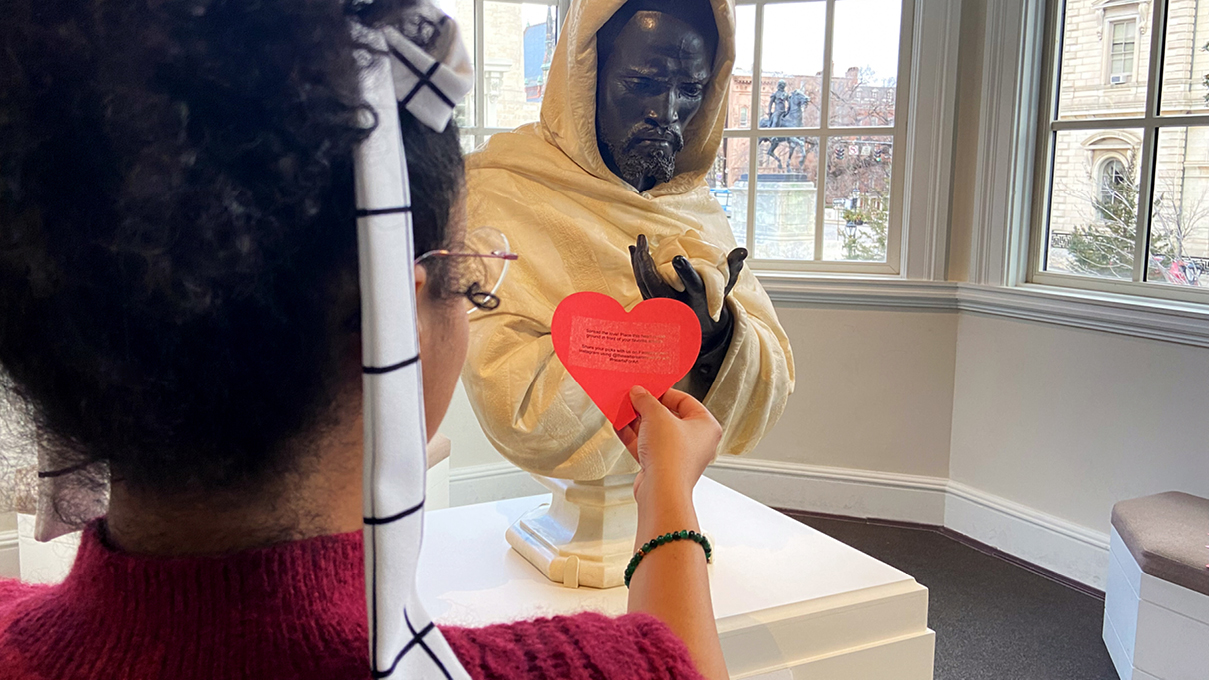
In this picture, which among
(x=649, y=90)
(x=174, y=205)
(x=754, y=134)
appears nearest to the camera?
(x=174, y=205)

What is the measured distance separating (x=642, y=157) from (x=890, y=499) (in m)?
2.02

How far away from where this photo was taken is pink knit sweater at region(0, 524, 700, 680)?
539 mm

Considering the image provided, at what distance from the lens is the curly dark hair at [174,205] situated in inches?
18.4

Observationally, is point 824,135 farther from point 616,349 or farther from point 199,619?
point 199,619

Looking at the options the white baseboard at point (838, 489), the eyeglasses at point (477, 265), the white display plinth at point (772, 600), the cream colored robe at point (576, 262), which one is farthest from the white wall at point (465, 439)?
the eyeglasses at point (477, 265)

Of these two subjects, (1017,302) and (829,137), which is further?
(829,137)

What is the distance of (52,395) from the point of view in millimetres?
533

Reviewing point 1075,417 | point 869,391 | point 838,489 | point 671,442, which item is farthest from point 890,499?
point 671,442

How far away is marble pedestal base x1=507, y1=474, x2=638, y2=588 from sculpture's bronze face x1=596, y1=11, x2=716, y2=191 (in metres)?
0.53

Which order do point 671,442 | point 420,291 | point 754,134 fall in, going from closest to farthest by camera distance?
point 420,291 < point 671,442 < point 754,134

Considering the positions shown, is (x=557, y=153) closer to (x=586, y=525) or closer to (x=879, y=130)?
(x=586, y=525)

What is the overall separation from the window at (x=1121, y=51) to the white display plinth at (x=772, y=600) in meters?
1.77

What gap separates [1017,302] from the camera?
108 inches

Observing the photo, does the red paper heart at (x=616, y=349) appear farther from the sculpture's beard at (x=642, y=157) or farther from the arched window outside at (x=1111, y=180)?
the arched window outside at (x=1111, y=180)
